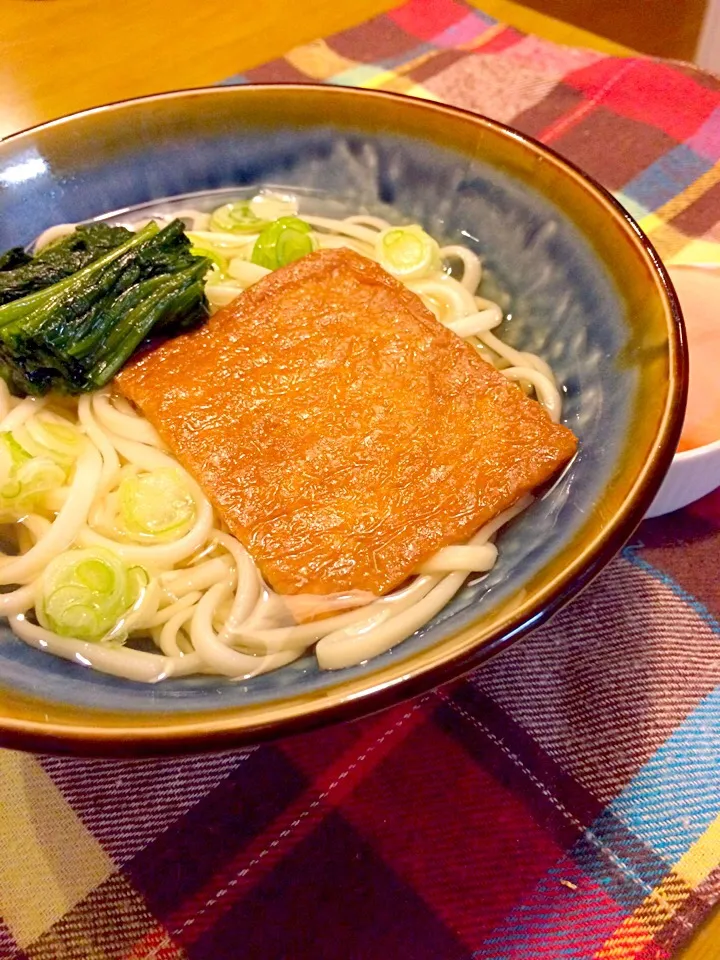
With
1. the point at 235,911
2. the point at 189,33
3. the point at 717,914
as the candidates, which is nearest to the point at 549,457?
the point at 717,914

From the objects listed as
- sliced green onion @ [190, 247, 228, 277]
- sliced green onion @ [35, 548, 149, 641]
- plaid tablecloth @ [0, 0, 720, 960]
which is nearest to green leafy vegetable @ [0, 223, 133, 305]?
sliced green onion @ [190, 247, 228, 277]

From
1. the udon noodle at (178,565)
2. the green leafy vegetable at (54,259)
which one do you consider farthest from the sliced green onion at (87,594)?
the green leafy vegetable at (54,259)

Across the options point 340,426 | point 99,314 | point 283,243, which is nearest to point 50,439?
point 99,314

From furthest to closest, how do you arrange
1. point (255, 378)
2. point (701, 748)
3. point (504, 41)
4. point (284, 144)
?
point (504, 41) → point (284, 144) → point (255, 378) → point (701, 748)

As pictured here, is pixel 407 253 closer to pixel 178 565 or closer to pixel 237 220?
pixel 237 220

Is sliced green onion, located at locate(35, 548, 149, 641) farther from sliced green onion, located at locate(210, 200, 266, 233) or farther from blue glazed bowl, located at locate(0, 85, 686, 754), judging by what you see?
sliced green onion, located at locate(210, 200, 266, 233)

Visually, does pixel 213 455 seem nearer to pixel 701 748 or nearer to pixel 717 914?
pixel 701 748
